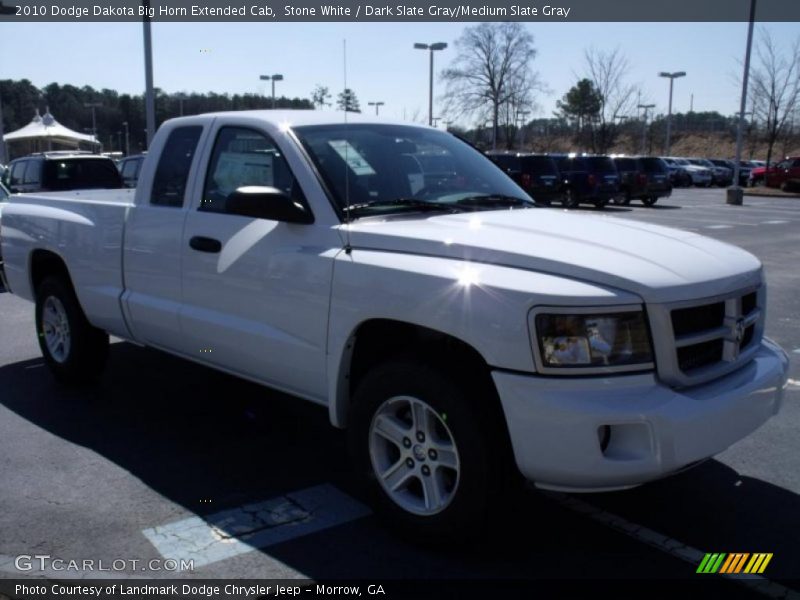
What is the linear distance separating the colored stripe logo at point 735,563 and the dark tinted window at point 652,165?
87.1 ft

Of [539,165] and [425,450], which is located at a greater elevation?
[539,165]

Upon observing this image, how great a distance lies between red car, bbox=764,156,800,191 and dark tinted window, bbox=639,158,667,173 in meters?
12.0

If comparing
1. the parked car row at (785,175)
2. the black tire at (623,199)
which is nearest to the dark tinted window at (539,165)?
the black tire at (623,199)

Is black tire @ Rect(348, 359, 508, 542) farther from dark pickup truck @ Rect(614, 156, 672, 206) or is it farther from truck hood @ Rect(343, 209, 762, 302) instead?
dark pickup truck @ Rect(614, 156, 672, 206)

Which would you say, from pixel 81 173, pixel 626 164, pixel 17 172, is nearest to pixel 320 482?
pixel 81 173

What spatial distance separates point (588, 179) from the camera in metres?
25.1

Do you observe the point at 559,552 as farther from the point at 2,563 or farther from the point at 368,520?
the point at 2,563

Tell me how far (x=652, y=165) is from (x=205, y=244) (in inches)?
1060

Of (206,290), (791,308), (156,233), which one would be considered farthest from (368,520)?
(791,308)

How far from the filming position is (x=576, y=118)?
62.3m

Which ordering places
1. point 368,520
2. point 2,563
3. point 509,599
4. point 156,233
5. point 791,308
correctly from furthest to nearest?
1. point 791,308
2. point 156,233
3. point 368,520
4. point 2,563
5. point 509,599

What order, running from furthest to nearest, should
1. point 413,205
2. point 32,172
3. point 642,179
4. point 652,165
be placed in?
1. point 652,165
2. point 642,179
3. point 32,172
4. point 413,205

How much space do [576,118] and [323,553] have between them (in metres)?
62.2

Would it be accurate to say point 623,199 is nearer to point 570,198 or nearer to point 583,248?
point 570,198
